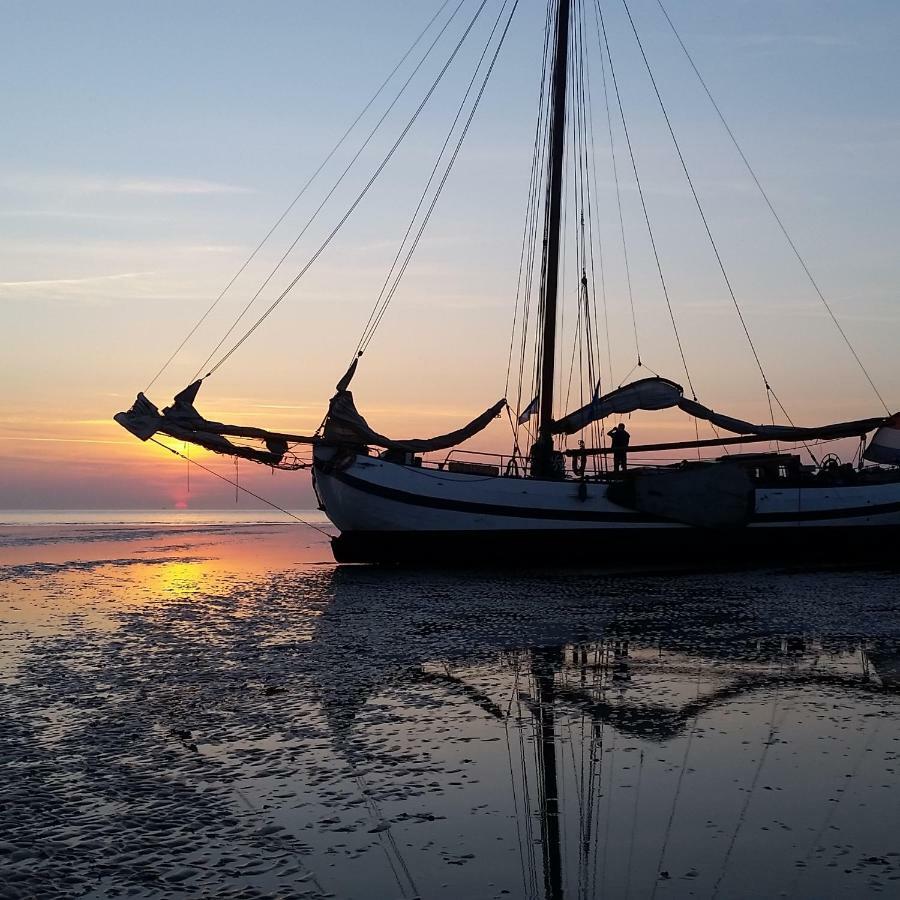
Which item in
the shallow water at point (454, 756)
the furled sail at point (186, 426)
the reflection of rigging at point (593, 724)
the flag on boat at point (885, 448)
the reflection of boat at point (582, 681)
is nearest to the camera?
the shallow water at point (454, 756)

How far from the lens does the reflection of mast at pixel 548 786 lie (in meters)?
5.02

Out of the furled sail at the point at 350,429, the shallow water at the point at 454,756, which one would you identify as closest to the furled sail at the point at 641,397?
the furled sail at the point at 350,429

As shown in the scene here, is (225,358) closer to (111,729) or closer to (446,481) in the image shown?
(446,481)

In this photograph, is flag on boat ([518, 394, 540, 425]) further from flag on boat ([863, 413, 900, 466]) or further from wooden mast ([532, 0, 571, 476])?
flag on boat ([863, 413, 900, 466])

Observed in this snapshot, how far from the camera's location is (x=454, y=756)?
24.3ft

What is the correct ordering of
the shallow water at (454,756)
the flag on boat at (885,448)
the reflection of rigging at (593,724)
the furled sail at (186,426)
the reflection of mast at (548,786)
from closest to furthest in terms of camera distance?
the reflection of mast at (548,786) → the shallow water at (454,756) → the reflection of rigging at (593,724) → the furled sail at (186,426) → the flag on boat at (885,448)

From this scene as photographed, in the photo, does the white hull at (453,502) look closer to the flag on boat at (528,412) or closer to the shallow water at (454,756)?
the flag on boat at (528,412)

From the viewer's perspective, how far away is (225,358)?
2988 cm

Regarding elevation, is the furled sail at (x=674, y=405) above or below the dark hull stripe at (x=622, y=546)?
above

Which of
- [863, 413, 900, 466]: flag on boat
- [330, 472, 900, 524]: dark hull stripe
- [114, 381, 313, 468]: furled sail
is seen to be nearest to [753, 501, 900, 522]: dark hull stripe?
[330, 472, 900, 524]: dark hull stripe

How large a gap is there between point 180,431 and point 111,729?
21485mm

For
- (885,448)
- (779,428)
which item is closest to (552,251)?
(779,428)

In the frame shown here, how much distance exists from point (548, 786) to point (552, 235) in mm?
27873

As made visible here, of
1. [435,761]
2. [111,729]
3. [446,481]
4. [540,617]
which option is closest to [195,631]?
[540,617]
